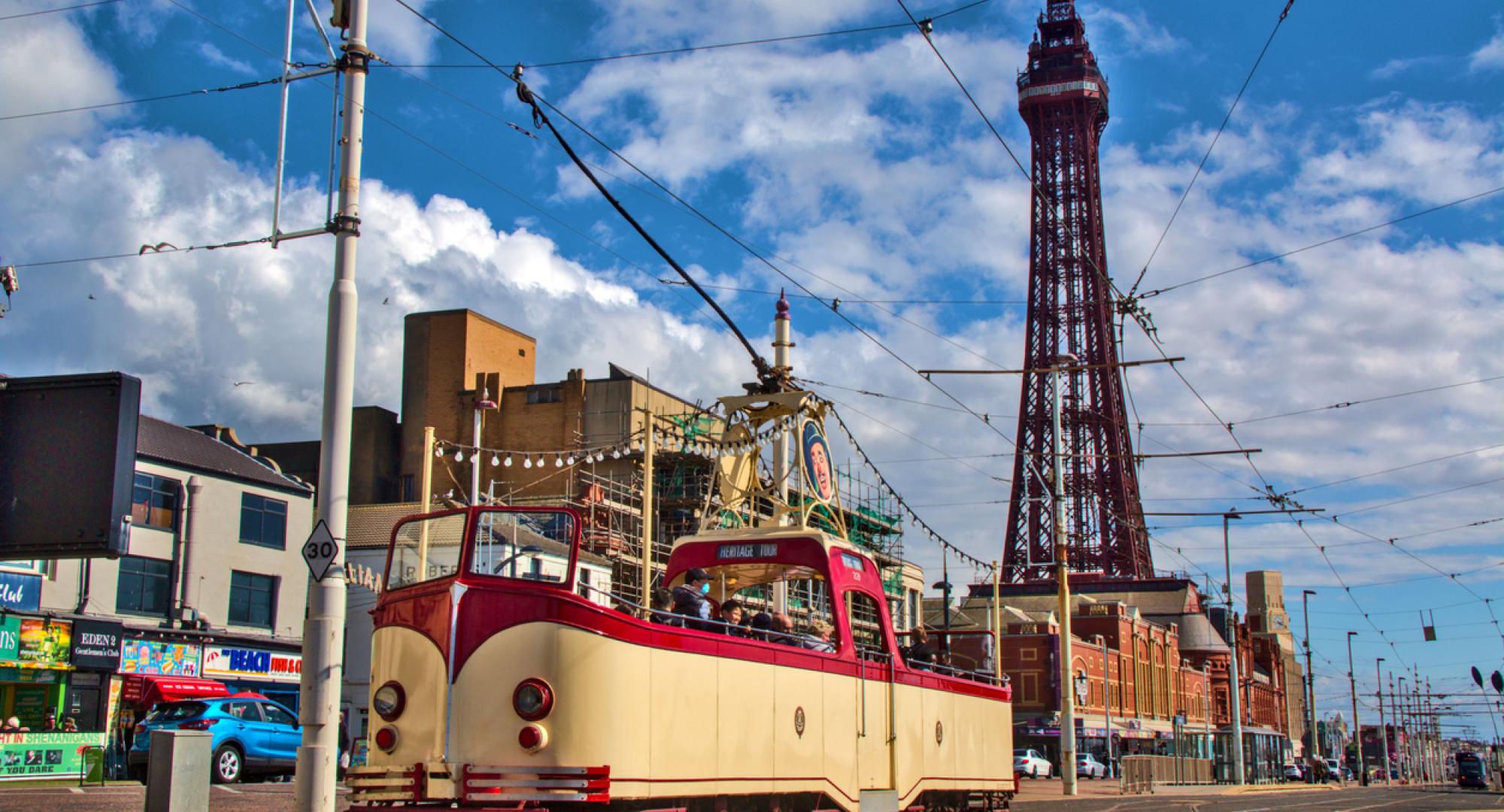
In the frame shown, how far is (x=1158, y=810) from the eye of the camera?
949 inches

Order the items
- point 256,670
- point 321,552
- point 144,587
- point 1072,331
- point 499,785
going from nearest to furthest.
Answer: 1. point 499,785
2. point 321,552
3. point 144,587
4. point 256,670
5. point 1072,331

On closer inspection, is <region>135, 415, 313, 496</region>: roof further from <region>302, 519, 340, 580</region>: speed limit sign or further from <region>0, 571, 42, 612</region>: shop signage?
<region>302, 519, 340, 580</region>: speed limit sign

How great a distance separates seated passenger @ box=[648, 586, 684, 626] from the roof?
27.5m

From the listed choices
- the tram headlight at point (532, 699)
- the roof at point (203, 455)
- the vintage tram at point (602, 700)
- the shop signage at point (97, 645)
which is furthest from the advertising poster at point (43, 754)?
the tram headlight at point (532, 699)

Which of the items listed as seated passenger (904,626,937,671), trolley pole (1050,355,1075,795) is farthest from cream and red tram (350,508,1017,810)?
trolley pole (1050,355,1075,795)

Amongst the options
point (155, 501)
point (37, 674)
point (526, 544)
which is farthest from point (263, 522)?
point (37, 674)

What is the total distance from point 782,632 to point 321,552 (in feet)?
13.5

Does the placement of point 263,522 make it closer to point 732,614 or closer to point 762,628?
point 732,614

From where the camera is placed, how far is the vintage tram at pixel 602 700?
32.2 feet

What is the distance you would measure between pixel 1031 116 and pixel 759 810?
308ft

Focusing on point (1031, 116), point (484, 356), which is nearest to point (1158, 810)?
point (484, 356)

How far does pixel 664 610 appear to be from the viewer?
472 inches

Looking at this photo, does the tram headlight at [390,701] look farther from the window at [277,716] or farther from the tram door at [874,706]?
the window at [277,716]

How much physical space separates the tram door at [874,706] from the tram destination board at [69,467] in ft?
21.7
